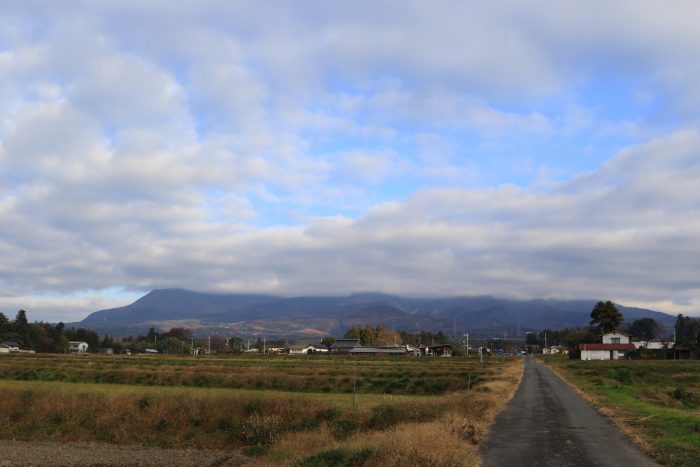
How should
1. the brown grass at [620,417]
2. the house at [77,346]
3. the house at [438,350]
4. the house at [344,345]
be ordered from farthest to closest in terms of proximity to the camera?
the house at [344,345], the house at [77,346], the house at [438,350], the brown grass at [620,417]

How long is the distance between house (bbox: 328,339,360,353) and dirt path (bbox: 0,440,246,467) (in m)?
149

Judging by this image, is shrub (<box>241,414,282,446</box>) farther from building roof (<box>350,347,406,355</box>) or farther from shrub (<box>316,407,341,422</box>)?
building roof (<box>350,347,406,355</box>)

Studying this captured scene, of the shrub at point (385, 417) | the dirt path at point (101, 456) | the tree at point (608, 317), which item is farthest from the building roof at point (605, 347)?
the dirt path at point (101, 456)

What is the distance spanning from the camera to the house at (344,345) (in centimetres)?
17750

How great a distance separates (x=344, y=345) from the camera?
182 m

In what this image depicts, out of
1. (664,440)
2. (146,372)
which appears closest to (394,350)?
(146,372)

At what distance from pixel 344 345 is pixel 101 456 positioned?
160 meters

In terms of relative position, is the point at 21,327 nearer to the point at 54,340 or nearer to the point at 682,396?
the point at 54,340

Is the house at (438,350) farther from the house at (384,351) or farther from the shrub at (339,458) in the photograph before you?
the shrub at (339,458)

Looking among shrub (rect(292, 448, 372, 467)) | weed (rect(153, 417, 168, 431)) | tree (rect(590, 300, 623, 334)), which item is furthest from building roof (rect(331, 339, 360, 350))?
shrub (rect(292, 448, 372, 467))

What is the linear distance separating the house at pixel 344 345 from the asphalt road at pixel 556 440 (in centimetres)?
14856

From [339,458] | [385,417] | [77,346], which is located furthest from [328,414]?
[77,346]

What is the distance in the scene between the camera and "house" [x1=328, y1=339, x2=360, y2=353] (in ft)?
582

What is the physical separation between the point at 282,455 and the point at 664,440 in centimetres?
1340
